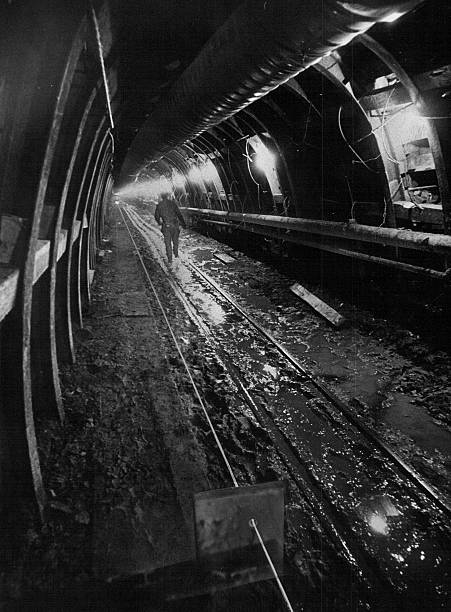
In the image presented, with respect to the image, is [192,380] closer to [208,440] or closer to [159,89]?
[208,440]

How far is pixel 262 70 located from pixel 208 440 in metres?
3.33

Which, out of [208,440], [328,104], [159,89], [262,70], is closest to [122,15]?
[262,70]

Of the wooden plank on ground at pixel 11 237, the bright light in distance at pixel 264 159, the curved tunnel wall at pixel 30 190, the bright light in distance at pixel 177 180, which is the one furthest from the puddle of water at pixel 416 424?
the bright light in distance at pixel 177 180

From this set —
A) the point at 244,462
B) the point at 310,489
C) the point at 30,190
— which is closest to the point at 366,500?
the point at 310,489

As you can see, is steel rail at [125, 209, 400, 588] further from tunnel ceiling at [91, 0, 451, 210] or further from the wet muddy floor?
tunnel ceiling at [91, 0, 451, 210]

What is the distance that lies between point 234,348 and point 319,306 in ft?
7.40

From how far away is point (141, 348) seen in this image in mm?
5484

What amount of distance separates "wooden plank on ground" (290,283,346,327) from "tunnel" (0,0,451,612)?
2.2 inches

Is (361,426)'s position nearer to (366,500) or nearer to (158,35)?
(366,500)

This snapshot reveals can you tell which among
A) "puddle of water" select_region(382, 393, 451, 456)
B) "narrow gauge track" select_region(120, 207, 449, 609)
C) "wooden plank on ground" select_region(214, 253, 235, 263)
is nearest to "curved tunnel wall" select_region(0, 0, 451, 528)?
"narrow gauge track" select_region(120, 207, 449, 609)

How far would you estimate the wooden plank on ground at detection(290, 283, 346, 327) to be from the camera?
20.7 feet

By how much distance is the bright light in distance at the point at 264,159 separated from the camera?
9062 millimetres

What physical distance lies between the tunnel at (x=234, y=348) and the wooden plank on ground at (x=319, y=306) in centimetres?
6

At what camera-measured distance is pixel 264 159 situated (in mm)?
9570
